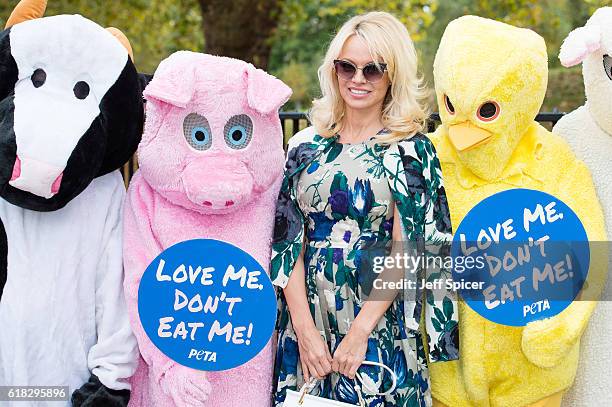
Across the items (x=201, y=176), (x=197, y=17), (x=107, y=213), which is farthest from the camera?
(x=197, y=17)

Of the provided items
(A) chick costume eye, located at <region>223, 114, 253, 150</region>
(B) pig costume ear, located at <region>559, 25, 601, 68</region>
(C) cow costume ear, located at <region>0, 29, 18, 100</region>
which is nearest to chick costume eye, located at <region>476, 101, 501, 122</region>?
(B) pig costume ear, located at <region>559, 25, 601, 68</region>

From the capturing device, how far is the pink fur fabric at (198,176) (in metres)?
2.67

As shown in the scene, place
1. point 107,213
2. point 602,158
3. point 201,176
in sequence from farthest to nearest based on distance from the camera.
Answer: point 602,158 < point 107,213 < point 201,176

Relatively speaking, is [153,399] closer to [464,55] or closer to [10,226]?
[10,226]

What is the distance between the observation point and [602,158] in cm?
302

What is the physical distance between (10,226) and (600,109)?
83.7 inches

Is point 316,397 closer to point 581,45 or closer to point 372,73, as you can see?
point 372,73

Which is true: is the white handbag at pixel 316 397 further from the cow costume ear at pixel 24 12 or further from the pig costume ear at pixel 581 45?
the cow costume ear at pixel 24 12

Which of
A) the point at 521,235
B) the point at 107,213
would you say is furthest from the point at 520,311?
the point at 107,213

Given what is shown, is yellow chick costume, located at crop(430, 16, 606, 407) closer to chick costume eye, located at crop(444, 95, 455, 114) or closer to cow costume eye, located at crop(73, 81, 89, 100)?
chick costume eye, located at crop(444, 95, 455, 114)

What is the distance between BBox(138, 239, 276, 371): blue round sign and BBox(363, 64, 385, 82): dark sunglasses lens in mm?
758

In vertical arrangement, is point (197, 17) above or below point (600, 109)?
above

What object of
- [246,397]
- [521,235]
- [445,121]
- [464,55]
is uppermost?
[464,55]

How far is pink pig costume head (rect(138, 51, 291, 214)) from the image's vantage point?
105 inches
